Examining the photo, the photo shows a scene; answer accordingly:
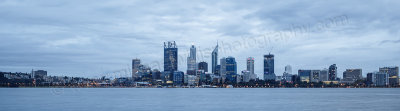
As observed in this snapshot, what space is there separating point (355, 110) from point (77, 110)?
130 feet

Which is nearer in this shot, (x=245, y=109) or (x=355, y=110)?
(x=355, y=110)

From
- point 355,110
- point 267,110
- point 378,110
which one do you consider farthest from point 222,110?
point 378,110

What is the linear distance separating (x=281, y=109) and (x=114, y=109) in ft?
83.1

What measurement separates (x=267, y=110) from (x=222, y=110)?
281 inches

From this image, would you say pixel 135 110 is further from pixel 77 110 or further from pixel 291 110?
pixel 291 110

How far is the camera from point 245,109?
6438cm

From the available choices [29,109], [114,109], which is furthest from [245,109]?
[29,109]

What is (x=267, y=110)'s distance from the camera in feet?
206

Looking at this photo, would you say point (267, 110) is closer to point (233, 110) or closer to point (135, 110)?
point (233, 110)

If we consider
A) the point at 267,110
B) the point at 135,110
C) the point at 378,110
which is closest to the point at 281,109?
the point at 267,110

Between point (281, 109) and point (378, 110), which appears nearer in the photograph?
point (378, 110)

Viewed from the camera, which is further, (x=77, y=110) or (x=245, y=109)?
(x=245, y=109)

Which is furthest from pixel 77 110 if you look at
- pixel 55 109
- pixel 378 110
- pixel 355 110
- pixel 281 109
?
pixel 378 110

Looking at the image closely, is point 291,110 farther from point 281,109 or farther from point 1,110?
point 1,110
